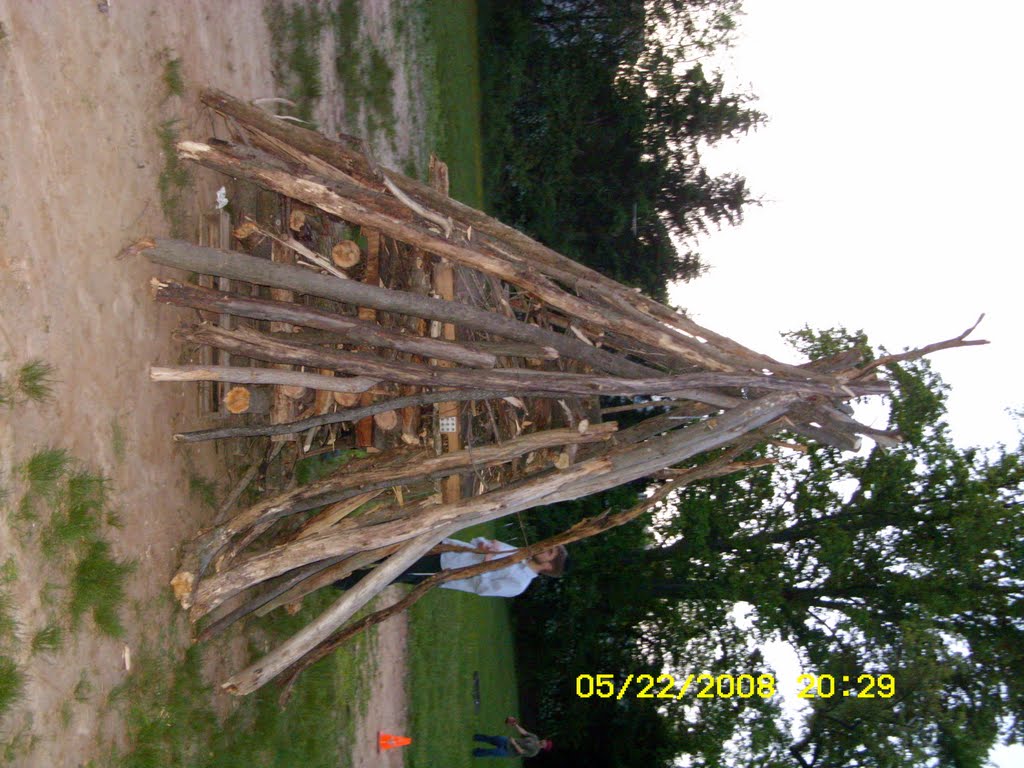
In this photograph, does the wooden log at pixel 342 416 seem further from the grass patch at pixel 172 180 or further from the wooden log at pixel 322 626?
the grass patch at pixel 172 180

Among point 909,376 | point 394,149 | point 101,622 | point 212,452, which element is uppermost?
point 394,149

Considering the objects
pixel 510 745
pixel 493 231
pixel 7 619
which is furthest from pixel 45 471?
→ pixel 510 745

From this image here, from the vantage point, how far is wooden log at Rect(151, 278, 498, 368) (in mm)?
4340

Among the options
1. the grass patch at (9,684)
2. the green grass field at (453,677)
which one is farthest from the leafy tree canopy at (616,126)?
the grass patch at (9,684)

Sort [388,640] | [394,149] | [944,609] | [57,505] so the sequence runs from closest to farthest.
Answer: [57,505] → [388,640] → [394,149] → [944,609]

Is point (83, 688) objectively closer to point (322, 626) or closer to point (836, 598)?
point (322, 626)

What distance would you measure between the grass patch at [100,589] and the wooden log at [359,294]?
152cm

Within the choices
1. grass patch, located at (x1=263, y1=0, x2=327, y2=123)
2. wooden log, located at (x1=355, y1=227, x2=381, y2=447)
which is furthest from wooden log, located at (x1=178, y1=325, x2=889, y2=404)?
grass patch, located at (x1=263, y1=0, x2=327, y2=123)

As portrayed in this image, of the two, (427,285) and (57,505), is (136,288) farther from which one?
(427,285)

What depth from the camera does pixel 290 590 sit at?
5305mm

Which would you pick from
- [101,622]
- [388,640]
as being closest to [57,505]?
[101,622]

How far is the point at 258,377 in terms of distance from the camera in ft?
14.8

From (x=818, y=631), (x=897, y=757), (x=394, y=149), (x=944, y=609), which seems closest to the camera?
(x=394, y=149)

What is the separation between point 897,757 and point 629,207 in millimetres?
10366
